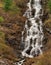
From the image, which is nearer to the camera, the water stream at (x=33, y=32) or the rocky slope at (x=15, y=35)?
the rocky slope at (x=15, y=35)

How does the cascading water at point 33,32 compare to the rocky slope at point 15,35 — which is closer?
the rocky slope at point 15,35

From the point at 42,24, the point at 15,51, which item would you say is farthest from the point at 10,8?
the point at 15,51

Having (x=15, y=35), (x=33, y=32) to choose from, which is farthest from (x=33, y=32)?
(x=15, y=35)

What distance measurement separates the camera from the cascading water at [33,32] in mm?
50562

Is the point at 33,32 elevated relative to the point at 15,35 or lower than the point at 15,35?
elevated

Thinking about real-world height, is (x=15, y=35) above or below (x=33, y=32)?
below

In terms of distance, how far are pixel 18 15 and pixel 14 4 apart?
691 centimetres

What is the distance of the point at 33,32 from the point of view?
5650 centimetres

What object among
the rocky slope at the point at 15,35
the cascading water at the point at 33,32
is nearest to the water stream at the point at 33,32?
the cascading water at the point at 33,32

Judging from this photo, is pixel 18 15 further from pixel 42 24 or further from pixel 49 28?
pixel 49 28

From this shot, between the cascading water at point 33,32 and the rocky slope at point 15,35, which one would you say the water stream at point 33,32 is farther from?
the rocky slope at point 15,35

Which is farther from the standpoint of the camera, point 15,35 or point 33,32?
point 33,32

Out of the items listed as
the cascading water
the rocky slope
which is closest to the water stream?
the cascading water

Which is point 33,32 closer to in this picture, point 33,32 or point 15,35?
point 33,32
